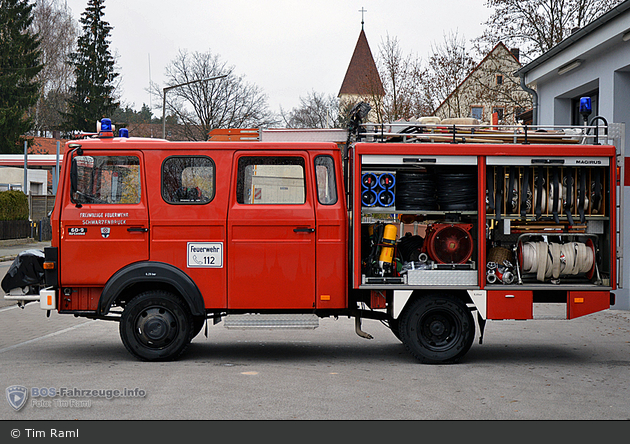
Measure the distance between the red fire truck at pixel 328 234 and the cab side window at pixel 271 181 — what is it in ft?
0.05

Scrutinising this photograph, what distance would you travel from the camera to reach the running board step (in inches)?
291

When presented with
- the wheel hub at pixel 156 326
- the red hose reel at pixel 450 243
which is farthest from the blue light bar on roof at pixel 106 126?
the red hose reel at pixel 450 243

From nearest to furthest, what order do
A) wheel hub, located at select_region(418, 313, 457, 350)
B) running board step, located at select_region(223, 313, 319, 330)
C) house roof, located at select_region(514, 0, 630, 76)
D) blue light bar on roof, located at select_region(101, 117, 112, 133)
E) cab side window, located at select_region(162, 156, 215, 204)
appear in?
running board step, located at select_region(223, 313, 319, 330) → cab side window, located at select_region(162, 156, 215, 204) → wheel hub, located at select_region(418, 313, 457, 350) → blue light bar on roof, located at select_region(101, 117, 112, 133) → house roof, located at select_region(514, 0, 630, 76)

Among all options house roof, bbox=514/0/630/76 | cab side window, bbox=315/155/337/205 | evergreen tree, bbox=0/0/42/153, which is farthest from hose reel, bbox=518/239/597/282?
evergreen tree, bbox=0/0/42/153

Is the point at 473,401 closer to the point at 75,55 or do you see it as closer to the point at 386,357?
the point at 386,357

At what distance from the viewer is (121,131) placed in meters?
8.03

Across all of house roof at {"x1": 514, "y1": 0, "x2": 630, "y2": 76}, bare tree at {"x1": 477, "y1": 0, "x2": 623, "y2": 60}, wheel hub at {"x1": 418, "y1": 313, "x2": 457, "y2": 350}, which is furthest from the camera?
bare tree at {"x1": 477, "y1": 0, "x2": 623, "y2": 60}

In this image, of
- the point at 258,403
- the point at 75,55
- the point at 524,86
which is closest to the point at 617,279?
the point at 258,403

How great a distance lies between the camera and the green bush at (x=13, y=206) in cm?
2994

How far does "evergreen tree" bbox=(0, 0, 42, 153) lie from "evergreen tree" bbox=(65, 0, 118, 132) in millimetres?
6589

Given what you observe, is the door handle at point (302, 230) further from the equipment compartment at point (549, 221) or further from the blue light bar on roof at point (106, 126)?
the blue light bar on roof at point (106, 126)

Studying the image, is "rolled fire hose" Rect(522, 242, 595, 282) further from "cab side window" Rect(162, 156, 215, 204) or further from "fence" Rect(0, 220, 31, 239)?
"fence" Rect(0, 220, 31, 239)
